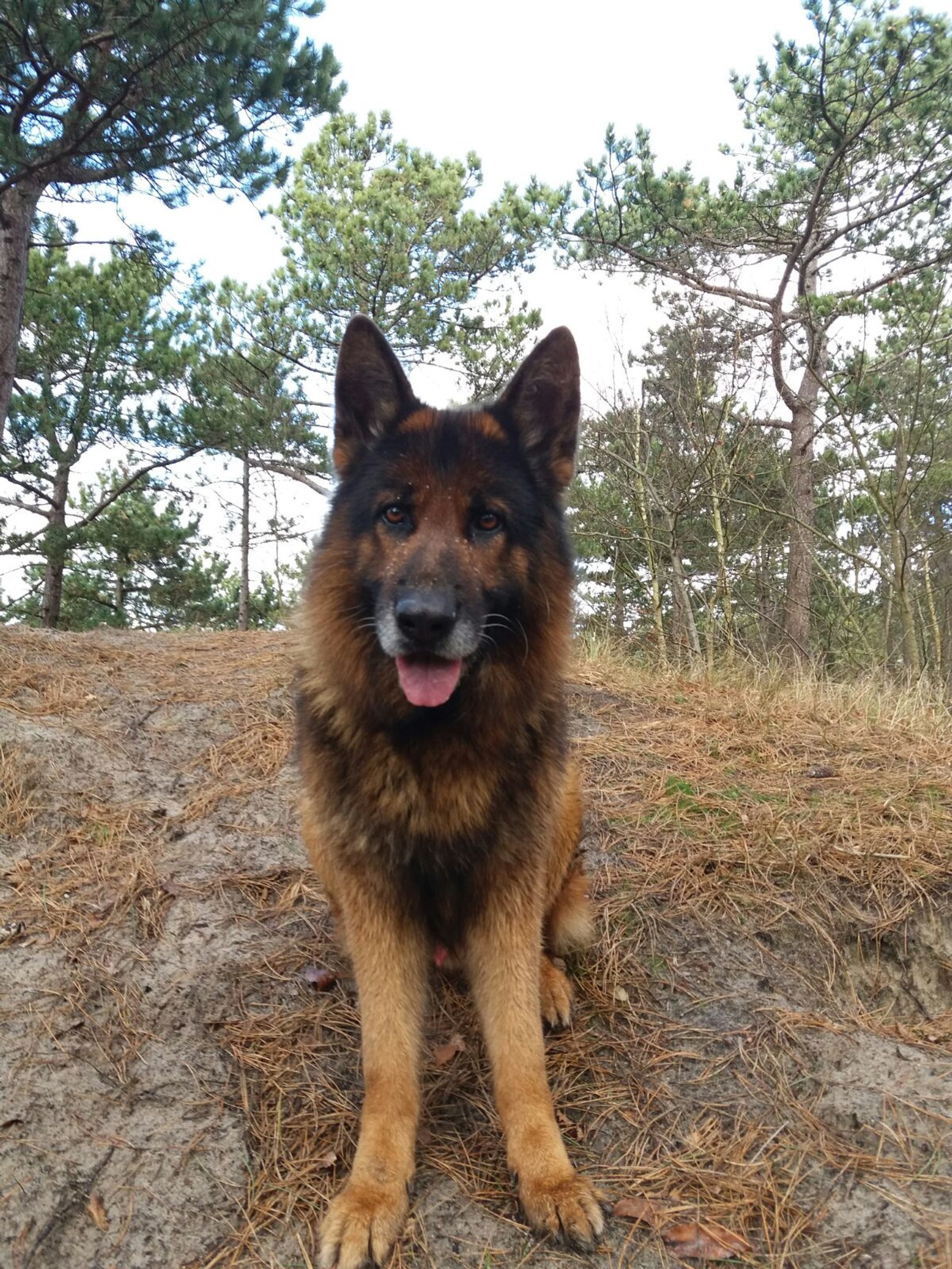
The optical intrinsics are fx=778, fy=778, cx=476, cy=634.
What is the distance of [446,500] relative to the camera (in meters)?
2.47

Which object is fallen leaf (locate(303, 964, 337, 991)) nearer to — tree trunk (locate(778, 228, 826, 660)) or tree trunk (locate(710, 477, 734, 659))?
tree trunk (locate(710, 477, 734, 659))

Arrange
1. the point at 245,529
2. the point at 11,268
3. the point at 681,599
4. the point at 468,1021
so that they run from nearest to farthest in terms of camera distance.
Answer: the point at 468,1021 < the point at 11,268 < the point at 681,599 < the point at 245,529

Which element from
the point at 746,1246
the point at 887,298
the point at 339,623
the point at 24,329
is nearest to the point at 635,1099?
the point at 746,1246

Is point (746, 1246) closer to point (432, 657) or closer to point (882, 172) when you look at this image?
point (432, 657)

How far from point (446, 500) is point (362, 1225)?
2.01 meters

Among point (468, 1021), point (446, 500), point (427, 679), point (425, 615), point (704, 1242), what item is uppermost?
point (446, 500)

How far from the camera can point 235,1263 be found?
198 centimetres

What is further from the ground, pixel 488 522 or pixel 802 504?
pixel 802 504

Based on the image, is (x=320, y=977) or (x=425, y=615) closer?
(x=425, y=615)

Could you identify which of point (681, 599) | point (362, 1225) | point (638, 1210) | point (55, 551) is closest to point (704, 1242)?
point (638, 1210)

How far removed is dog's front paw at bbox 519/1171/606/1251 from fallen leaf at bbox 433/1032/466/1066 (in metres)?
0.63

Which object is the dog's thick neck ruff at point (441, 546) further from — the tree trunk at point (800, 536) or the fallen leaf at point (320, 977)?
the tree trunk at point (800, 536)

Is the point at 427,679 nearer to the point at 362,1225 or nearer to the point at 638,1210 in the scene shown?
the point at 362,1225

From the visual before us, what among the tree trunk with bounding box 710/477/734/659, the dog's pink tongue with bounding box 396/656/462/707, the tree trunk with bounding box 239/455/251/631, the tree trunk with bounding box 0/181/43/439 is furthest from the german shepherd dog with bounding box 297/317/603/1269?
the tree trunk with bounding box 239/455/251/631
